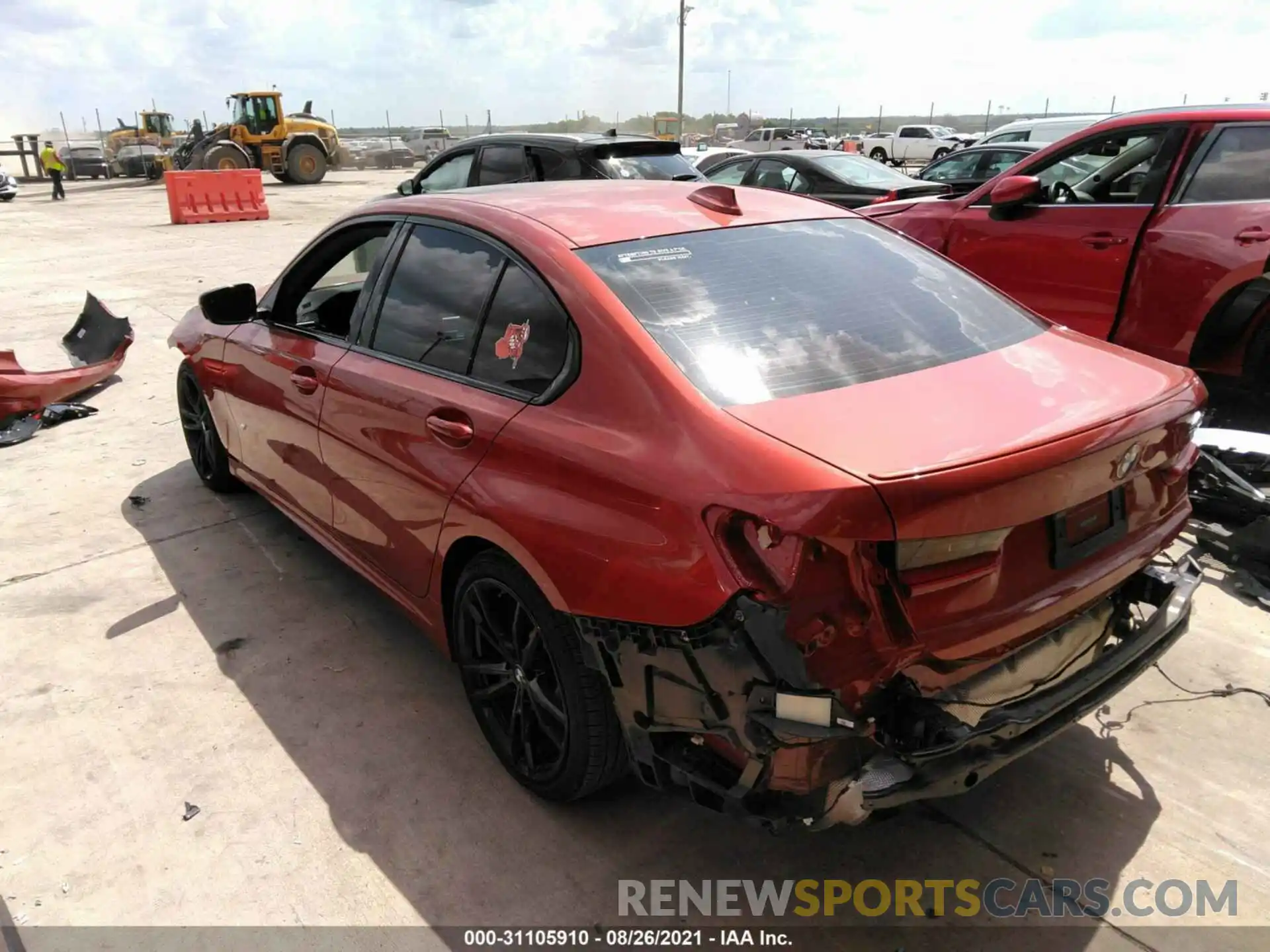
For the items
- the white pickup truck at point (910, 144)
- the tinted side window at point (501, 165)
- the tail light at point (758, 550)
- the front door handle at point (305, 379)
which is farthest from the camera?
the white pickup truck at point (910, 144)

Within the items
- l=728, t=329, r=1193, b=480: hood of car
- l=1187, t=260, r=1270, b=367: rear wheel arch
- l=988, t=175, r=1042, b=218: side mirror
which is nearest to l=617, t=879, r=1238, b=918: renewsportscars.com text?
l=728, t=329, r=1193, b=480: hood of car

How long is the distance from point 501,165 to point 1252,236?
6.20 metres

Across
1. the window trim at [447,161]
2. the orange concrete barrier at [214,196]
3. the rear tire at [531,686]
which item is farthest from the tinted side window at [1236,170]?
the orange concrete barrier at [214,196]

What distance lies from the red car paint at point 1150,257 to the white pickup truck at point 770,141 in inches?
1240

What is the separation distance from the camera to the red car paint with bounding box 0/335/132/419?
6027mm

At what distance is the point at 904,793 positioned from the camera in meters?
1.93

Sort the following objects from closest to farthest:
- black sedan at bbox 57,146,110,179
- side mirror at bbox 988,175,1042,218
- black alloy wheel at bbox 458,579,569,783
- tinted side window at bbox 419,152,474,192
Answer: black alloy wheel at bbox 458,579,569,783, side mirror at bbox 988,175,1042,218, tinted side window at bbox 419,152,474,192, black sedan at bbox 57,146,110,179

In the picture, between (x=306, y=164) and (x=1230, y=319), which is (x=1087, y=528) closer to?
(x=1230, y=319)

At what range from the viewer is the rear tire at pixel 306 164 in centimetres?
2856

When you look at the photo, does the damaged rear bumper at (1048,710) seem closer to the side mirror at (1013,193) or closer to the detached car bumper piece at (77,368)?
the side mirror at (1013,193)

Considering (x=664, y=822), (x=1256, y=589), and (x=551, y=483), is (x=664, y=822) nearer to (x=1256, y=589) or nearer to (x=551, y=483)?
(x=551, y=483)

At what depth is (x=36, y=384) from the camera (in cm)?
620

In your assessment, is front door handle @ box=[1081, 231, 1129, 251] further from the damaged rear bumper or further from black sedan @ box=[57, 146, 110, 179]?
black sedan @ box=[57, 146, 110, 179]

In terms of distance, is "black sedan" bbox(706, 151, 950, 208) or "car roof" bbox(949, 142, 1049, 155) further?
"car roof" bbox(949, 142, 1049, 155)
